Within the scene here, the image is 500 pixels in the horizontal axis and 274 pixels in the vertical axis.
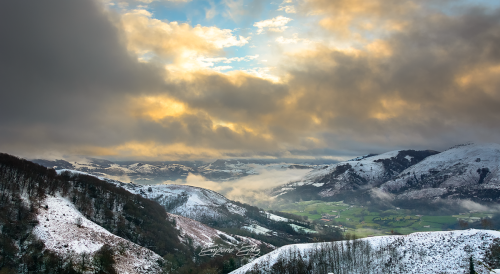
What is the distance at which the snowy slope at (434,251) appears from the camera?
107062mm

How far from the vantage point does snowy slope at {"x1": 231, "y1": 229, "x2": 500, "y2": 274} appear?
107m

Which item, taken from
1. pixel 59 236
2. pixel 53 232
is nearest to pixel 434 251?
pixel 59 236

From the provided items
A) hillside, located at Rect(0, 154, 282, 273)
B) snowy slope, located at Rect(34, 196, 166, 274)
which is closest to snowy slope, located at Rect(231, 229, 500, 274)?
snowy slope, located at Rect(34, 196, 166, 274)

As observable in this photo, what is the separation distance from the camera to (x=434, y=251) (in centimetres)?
11631

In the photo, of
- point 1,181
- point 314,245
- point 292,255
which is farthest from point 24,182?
point 314,245

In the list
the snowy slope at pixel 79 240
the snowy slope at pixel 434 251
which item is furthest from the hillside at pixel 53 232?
the snowy slope at pixel 434 251

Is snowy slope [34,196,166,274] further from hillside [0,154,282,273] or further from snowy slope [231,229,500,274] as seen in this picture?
snowy slope [231,229,500,274]

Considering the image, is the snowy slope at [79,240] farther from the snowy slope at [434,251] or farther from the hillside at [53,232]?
the snowy slope at [434,251]

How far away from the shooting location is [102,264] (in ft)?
381

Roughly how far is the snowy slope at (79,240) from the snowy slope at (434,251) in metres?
51.0

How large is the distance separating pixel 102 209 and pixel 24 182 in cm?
5082

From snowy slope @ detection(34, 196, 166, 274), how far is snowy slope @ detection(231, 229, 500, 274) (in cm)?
5100

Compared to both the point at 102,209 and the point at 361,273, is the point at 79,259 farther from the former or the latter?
A: the point at 361,273

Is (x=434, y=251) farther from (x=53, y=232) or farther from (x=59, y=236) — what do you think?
(x=53, y=232)
